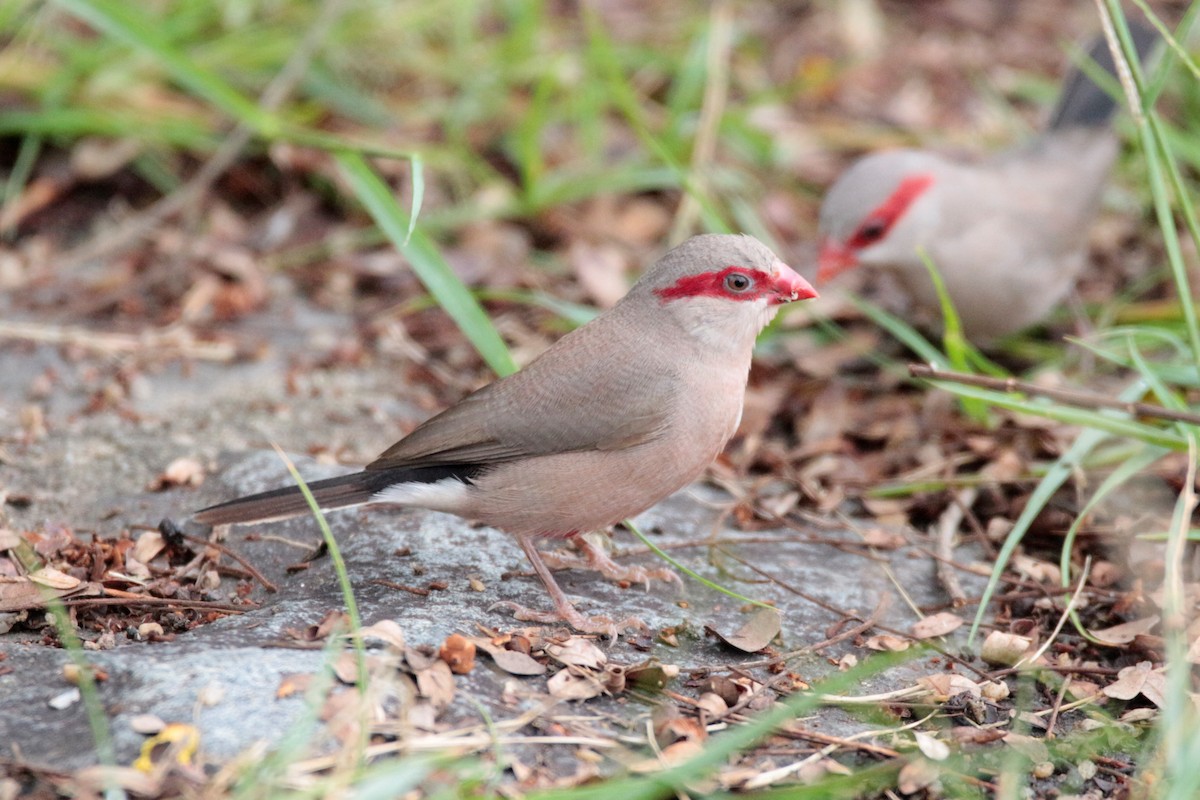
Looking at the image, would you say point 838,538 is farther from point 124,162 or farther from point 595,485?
point 124,162

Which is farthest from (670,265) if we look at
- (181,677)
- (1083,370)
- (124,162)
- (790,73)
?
(790,73)

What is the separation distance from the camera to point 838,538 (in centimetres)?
413

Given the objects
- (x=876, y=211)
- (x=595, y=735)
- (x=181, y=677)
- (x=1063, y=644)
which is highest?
(x=876, y=211)

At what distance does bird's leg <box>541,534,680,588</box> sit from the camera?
147 inches

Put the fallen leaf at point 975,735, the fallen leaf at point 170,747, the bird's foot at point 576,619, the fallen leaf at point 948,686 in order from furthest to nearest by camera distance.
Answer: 1. the bird's foot at point 576,619
2. the fallen leaf at point 948,686
3. the fallen leaf at point 975,735
4. the fallen leaf at point 170,747

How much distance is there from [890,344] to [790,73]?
2308mm

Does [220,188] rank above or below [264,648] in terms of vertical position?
above

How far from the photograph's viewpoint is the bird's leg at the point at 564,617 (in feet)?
10.8

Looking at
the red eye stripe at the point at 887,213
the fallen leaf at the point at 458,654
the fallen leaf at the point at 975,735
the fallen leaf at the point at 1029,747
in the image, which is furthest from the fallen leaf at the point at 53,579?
the red eye stripe at the point at 887,213

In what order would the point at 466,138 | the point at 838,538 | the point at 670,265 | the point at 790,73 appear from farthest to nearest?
1. the point at 790,73
2. the point at 466,138
3. the point at 838,538
4. the point at 670,265

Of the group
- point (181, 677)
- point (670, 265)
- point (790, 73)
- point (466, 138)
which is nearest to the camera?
point (181, 677)

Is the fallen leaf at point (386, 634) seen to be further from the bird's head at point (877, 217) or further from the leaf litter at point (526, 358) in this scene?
the bird's head at point (877, 217)

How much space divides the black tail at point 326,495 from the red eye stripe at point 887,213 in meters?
2.60

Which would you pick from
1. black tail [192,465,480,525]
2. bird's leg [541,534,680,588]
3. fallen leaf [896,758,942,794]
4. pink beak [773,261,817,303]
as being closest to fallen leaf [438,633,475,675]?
black tail [192,465,480,525]
